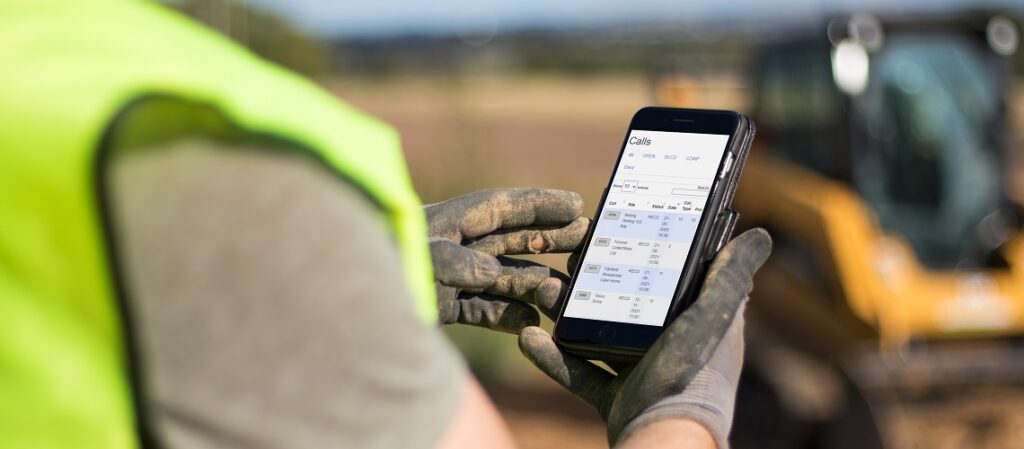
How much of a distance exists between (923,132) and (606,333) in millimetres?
5774

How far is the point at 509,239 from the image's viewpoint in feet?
7.09

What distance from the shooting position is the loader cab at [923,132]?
731 centimetres

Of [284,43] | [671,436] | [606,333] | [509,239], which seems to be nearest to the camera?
[671,436]

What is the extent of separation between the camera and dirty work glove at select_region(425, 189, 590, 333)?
6.85 feet

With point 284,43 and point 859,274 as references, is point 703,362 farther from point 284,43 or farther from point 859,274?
point 284,43

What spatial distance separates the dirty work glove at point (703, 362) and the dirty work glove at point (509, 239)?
0.85 ft

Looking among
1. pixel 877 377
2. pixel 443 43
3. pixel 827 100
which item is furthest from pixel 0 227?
pixel 443 43

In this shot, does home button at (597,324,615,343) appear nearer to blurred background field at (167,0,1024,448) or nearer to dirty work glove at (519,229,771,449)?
dirty work glove at (519,229,771,449)

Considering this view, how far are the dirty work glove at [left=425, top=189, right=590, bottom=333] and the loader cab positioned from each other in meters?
5.43

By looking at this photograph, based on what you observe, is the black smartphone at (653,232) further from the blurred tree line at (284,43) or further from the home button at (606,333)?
the blurred tree line at (284,43)

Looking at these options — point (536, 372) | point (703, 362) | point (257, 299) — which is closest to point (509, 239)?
point (703, 362)

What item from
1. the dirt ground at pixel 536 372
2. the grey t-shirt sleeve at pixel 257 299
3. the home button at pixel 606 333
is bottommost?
the dirt ground at pixel 536 372

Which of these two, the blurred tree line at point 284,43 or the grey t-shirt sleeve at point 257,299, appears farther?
the blurred tree line at point 284,43

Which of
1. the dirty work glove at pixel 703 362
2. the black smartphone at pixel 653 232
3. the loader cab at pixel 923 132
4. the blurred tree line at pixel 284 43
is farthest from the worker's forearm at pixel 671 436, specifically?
the blurred tree line at pixel 284 43
